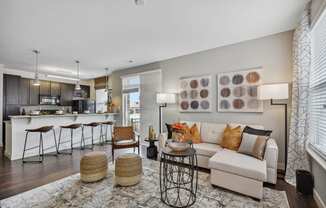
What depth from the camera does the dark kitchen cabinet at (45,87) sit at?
254 inches

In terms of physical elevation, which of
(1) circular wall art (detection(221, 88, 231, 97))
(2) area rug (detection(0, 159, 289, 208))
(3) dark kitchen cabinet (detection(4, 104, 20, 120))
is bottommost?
(2) area rug (detection(0, 159, 289, 208))

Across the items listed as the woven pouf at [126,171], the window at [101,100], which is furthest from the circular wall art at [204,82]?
the window at [101,100]

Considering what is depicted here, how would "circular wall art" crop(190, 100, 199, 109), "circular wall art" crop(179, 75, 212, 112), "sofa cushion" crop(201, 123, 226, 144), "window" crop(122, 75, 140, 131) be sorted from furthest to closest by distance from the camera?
"window" crop(122, 75, 140, 131) < "circular wall art" crop(190, 100, 199, 109) < "circular wall art" crop(179, 75, 212, 112) < "sofa cushion" crop(201, 123, 226, 144)

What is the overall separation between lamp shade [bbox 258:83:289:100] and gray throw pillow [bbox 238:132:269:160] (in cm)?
72

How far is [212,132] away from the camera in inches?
139

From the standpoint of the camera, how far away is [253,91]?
335 cm

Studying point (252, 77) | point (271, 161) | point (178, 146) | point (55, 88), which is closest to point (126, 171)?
point (178, 146)

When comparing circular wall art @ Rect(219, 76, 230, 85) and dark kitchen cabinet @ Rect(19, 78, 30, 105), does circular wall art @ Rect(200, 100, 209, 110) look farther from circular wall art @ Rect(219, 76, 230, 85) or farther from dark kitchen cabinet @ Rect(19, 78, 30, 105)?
dark kitchen cabinet @ Rect(19, 78, 30, 105)

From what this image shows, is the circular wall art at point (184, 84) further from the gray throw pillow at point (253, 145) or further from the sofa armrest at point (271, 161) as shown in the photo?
the sofa armrest at point (271, 161)

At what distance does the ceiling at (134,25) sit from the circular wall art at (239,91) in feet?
3.38

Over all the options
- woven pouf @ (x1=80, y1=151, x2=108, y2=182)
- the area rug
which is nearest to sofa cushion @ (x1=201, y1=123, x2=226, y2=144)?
the area rug

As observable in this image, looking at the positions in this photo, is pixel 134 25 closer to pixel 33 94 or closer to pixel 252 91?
pixel 252 91

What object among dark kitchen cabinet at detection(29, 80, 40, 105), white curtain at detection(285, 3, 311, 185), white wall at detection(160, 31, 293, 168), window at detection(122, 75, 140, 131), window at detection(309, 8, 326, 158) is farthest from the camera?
dark kitchen cabinet at detection(29, 80, 40, 105)

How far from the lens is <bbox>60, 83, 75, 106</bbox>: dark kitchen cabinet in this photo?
7113mm
